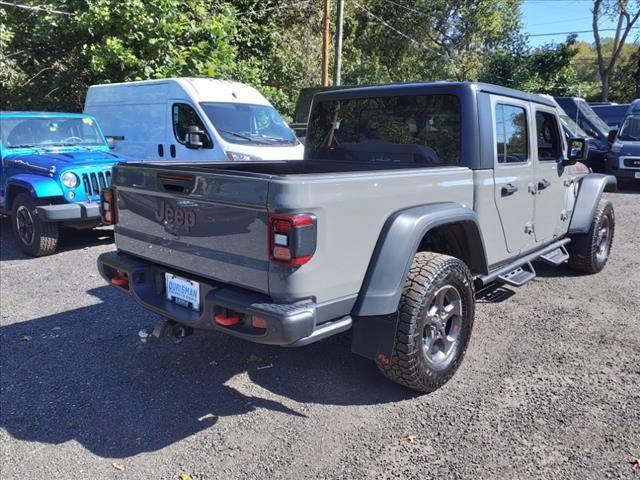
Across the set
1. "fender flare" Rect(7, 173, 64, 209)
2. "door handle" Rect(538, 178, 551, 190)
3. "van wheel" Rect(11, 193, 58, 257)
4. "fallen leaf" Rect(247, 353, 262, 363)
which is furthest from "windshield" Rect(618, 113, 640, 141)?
"van wheel" Rect(11, 193, 58, 257)

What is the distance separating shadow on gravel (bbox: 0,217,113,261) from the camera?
23.4 ft

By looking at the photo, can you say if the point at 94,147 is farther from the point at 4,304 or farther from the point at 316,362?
the point at 316,362

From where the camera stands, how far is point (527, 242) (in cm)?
454

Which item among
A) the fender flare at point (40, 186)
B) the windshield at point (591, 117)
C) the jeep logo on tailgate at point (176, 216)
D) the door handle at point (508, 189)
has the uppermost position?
the windshield at point (591, 117)

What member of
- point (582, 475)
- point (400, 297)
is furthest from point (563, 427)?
point (400, 297)

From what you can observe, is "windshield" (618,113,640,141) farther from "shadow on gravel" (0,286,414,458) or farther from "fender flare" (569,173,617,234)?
"shadow on gravel" (0,286,414,458)

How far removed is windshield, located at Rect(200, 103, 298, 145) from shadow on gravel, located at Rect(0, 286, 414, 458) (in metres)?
4.72

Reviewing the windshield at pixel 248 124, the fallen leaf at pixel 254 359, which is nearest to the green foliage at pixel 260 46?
the windshield at pixel 248 124

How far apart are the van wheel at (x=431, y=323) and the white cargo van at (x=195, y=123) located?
17.5ft

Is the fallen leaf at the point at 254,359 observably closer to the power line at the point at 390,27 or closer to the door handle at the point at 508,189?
the door handle at the point at 508,189

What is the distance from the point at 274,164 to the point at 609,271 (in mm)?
4184

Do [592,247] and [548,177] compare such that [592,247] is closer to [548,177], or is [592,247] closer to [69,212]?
[548,177]

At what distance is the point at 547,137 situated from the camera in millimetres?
4852

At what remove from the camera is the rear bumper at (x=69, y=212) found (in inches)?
253
